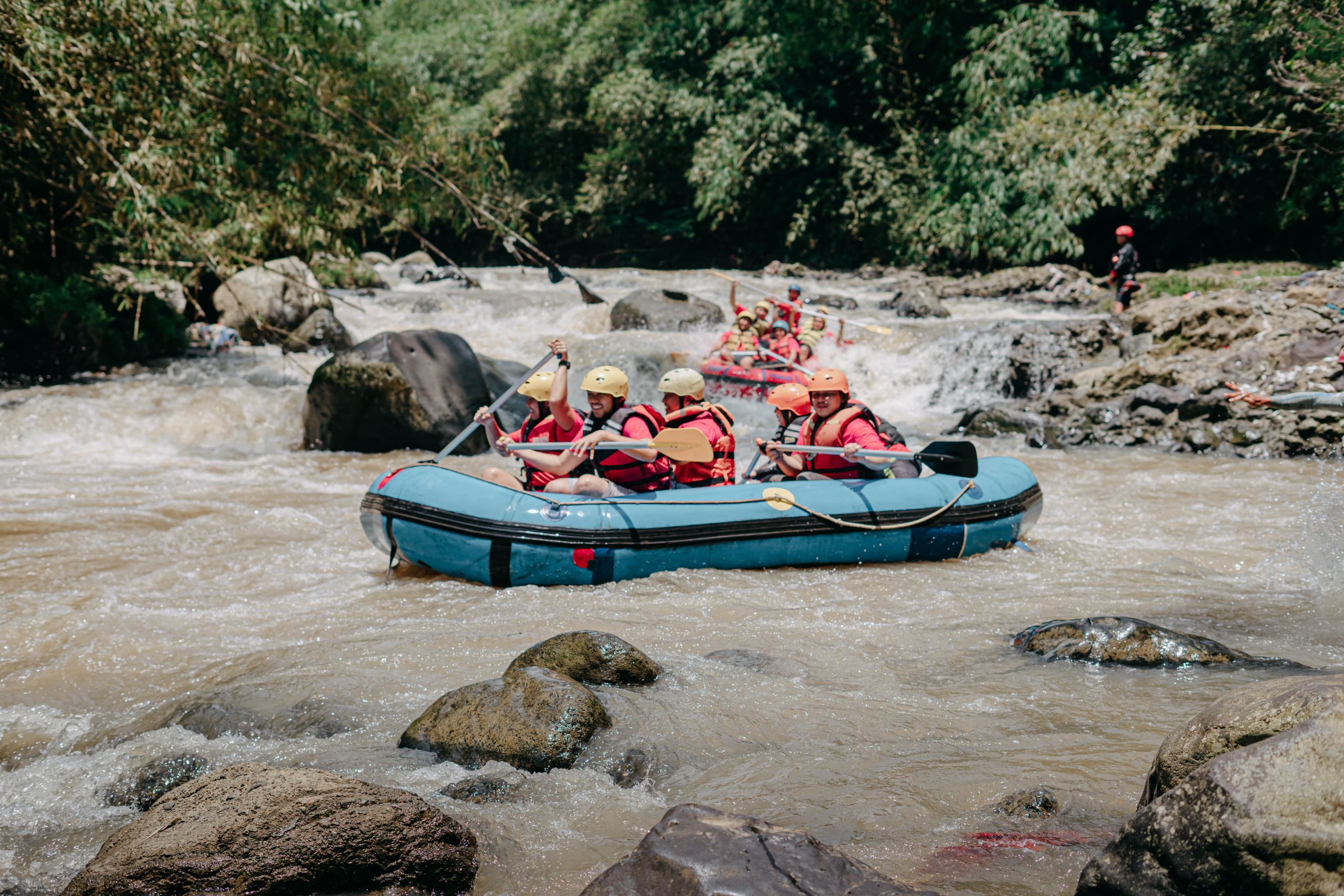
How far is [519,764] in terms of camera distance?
3061 mm

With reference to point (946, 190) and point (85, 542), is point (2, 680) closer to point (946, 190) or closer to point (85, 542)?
point (85, 542)

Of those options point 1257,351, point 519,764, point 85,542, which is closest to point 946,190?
point 1257,351

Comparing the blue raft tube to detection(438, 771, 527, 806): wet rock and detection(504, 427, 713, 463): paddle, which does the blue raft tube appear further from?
detection(438, 771, 527, 806): wet rock

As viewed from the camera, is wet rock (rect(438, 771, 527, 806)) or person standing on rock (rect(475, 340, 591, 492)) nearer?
wet rock (rect(438, 771, 527, 806))

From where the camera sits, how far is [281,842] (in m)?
2.29

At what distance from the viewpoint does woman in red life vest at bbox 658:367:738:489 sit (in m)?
5.76

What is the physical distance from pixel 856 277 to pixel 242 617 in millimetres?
16511

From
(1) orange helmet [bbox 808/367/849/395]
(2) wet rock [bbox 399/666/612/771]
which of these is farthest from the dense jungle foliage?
(2) wet rock [bbox 399/666/612/771]

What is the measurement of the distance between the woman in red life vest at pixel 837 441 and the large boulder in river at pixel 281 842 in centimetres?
366

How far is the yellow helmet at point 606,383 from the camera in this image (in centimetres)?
555

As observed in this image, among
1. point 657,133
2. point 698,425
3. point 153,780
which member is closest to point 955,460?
point 698,425

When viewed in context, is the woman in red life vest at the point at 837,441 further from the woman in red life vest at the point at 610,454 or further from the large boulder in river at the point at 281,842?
the large boulder in river at the point at 281,842

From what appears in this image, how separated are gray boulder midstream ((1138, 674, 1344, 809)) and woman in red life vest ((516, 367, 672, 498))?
343 centimetres

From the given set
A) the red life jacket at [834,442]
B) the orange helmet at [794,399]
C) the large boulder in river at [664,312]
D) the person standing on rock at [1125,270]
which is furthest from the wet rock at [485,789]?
the person standing on rock at [1125,270]
